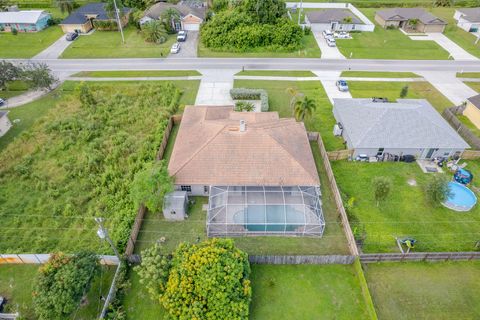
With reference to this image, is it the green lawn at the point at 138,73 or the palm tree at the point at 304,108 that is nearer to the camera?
the palm tree at the point at 304,108

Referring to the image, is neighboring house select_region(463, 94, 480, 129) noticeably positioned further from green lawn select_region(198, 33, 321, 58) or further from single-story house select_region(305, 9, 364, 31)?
single-story house select_region(305, 9, 364, 31)

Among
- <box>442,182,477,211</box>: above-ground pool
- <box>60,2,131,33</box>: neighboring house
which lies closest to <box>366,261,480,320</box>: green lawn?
<box>442,182,477,211</box>: above-ground pool

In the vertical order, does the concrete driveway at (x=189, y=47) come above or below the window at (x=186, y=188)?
above

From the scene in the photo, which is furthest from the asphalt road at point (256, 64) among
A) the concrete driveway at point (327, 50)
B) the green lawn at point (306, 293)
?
the green lawn at point (306, 293)

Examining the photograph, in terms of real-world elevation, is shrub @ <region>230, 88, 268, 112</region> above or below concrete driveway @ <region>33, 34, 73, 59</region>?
below

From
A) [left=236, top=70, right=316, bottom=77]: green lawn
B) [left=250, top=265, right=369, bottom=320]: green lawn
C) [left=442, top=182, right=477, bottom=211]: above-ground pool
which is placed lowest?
[left=250, top=265, right=369, bottom=320]: green lawn

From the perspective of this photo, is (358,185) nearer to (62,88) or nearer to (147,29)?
(62,88)

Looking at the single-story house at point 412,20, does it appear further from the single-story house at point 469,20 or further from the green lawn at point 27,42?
the green lawn at point 27,42
